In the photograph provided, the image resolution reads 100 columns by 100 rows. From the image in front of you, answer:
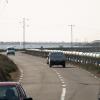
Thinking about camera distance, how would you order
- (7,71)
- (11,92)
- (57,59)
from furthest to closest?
1. (57,59)
2. (7,71)
3. (11,92)

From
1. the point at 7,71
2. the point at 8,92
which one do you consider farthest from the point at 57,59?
the point at 8,92

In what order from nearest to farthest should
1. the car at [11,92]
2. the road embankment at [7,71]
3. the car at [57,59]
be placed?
the car at [11,92] → the road embankment at [7,71] → the car at [57,59]

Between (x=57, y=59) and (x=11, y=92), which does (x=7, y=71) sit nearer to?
(x=57, y=59)

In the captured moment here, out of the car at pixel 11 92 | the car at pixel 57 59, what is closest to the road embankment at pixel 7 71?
the car at pixel 57 59

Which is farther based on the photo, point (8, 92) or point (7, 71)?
point (7, 71)

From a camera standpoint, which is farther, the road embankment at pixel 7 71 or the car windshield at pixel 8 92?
the road embankment at pixel 7 71

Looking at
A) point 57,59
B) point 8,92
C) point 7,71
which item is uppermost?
point 8,92

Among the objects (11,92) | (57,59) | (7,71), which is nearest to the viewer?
(11,92)

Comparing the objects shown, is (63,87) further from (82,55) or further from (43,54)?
(43,54)

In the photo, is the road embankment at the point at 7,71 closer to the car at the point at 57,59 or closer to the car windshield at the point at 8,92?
the car at the point at 57,59

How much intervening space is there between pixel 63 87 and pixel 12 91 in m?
17.2


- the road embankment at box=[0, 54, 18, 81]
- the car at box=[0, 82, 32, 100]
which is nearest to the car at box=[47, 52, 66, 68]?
the road embankment at box=[0, 54, 18, 81]

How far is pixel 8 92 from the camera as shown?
50.8 feet

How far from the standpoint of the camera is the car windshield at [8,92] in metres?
15.3
